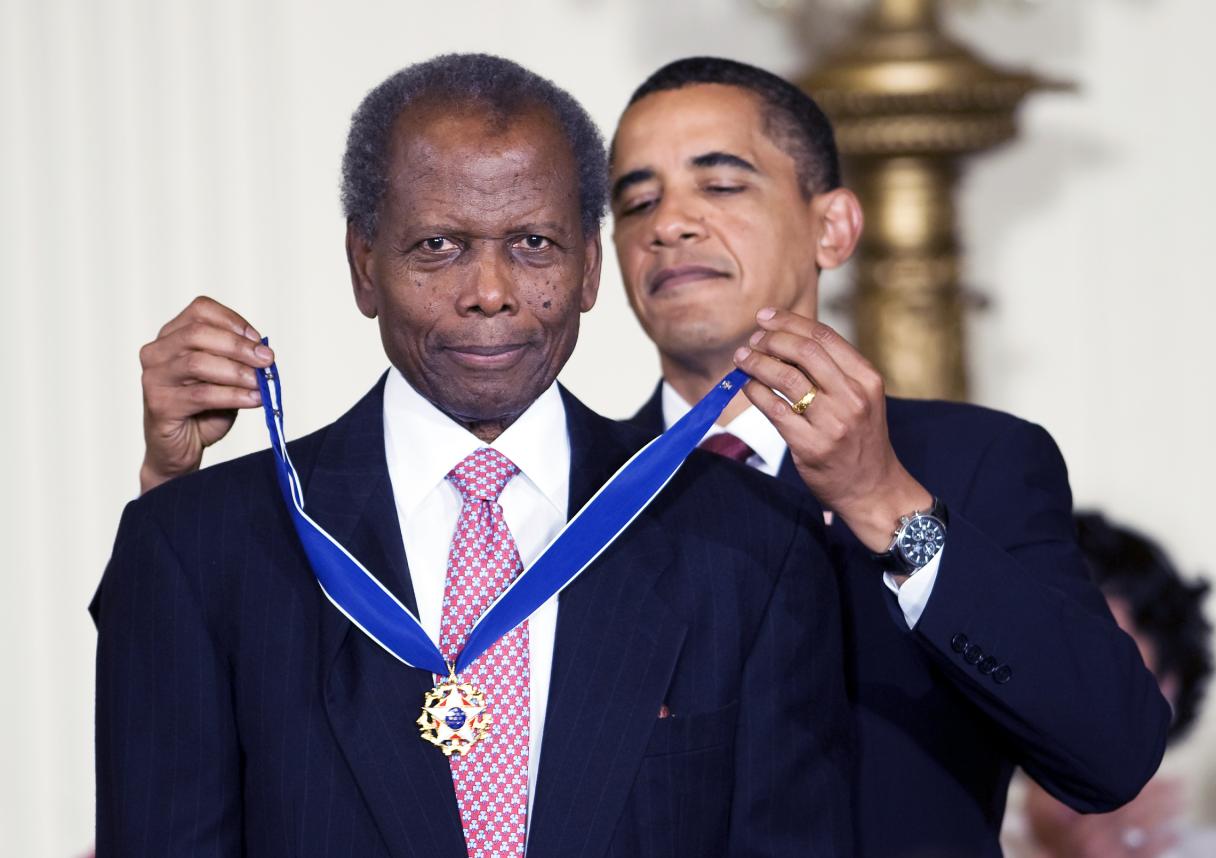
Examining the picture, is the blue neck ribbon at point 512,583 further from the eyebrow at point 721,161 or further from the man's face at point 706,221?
the eyebrow at point 721,161

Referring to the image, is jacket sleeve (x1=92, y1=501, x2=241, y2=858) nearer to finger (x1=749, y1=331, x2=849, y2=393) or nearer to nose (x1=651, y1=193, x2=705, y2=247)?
finger (x1=749, y1=331, x2=849, y2=393)

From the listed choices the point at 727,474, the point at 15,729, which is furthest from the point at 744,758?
the point at 15,729

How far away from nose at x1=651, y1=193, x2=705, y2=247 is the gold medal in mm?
958

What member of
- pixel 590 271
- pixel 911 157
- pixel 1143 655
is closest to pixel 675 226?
pixel 590 271

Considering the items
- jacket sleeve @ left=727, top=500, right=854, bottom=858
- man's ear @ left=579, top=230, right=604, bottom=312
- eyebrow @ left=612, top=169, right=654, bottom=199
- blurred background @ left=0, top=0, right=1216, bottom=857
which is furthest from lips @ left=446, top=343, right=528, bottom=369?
blurred background @ left=0, top=0, right=1216, bottom=857

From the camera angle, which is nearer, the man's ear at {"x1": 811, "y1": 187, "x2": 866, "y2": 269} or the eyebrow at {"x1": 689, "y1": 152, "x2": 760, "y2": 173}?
the eyebrow at {"x1": 689, "y1": 152, "x2": 760, "y2": 173}

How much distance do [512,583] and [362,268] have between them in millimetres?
344

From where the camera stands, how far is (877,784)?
2254 mm

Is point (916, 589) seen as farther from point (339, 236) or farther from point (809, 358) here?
point (339, 236)

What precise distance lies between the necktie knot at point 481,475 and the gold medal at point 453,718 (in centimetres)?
20

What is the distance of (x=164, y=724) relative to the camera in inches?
68.2

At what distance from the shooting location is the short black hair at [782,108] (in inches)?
107

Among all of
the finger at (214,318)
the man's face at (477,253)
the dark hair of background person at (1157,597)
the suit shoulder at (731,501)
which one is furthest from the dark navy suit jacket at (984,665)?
the dark hair of background person at (1157,597)

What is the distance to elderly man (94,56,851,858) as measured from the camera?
1732mm
